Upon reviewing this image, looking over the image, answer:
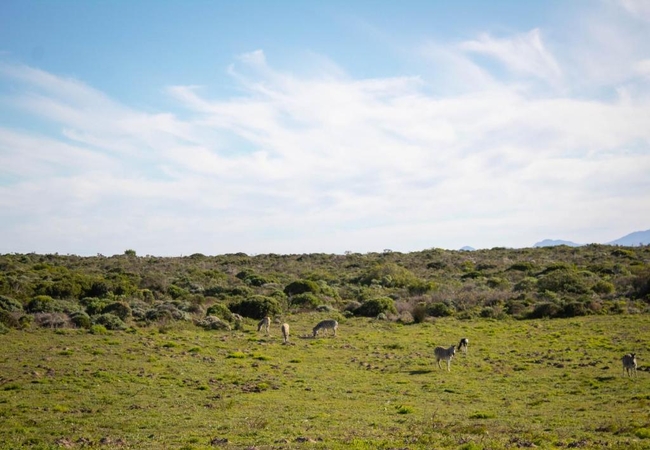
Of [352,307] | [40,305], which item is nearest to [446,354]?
[352,307]

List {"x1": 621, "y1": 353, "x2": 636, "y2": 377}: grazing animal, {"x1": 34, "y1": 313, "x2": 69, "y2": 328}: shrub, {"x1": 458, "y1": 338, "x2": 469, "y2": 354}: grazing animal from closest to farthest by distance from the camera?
{"x1": 621, "y1": 353, "x2": 636, "y2": 377}: grazing animal < {"x1": 458, "y1": 338, "x2": 469, "y2": 354}: grazing animal < {"x1": 34, "y1": 313, "x2": 69, "y2": 328}: shrub

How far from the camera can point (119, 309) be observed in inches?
1368

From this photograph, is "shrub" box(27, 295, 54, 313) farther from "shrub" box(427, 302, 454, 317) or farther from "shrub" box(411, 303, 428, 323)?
→ "shrub" box(427, 302, 454, 317)

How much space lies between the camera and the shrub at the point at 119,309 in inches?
1353

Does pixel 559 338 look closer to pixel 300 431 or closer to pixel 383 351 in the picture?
pixel 383 351

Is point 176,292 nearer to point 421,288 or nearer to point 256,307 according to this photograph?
point 256,307

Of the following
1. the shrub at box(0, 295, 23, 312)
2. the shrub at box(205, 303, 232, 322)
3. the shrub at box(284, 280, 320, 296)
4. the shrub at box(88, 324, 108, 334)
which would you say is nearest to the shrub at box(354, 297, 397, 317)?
the shrub at box(284, 280, 320, 296)

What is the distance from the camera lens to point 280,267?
7425 cm

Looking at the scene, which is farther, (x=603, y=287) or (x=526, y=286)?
(x=526, y=286)

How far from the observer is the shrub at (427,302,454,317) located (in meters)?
41.6

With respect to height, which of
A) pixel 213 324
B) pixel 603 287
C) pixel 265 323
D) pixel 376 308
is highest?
pixel 603 287

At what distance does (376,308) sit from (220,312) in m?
12.4

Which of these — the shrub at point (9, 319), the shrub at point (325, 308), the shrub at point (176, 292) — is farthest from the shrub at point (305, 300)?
the shrub at point (9, 319)

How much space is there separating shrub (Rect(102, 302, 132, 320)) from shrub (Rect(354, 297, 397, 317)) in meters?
17.4
